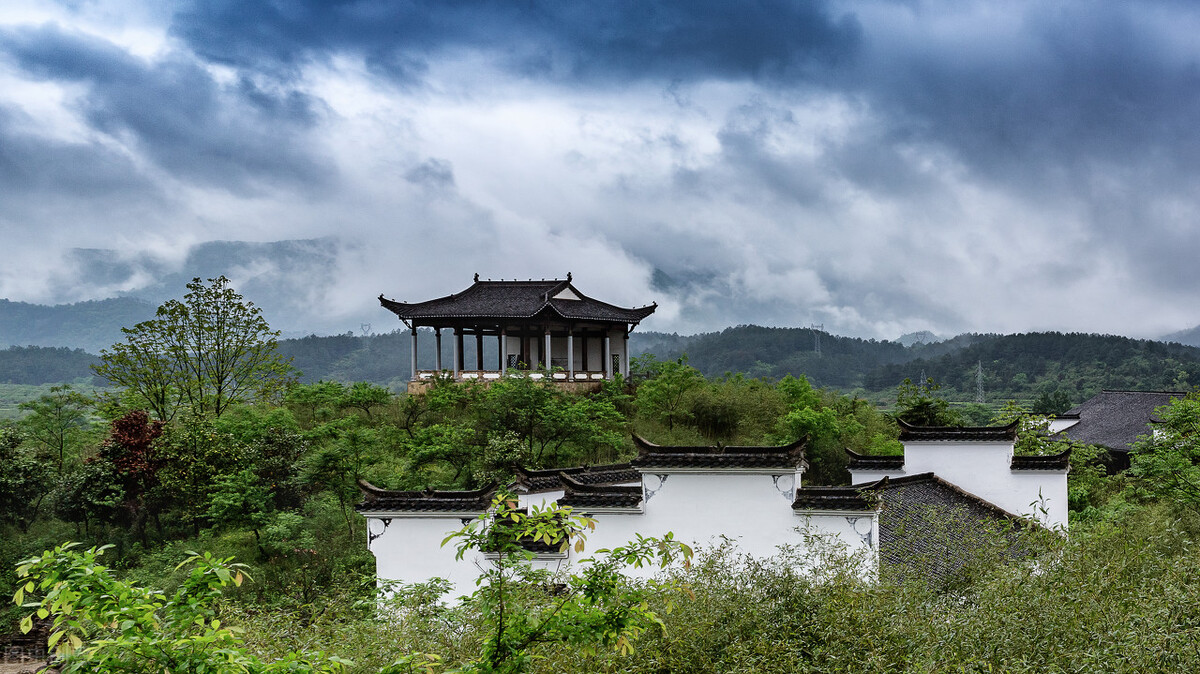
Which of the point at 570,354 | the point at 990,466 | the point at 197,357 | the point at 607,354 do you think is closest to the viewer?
the point at 990,466

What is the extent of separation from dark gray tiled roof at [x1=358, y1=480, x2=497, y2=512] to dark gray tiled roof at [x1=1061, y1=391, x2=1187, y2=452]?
A: 25856mm

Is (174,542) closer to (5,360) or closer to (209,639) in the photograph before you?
(209,639)

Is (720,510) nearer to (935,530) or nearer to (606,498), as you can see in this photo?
(606,498)

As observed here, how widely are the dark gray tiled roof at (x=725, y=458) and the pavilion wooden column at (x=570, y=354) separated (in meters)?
14.0

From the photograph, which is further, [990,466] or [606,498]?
[990,466]

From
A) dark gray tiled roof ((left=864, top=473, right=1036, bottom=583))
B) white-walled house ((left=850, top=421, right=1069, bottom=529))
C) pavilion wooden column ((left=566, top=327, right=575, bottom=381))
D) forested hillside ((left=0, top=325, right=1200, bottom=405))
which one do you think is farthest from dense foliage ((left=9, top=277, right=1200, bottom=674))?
forested hillside ((left=0, top=325, right=1200, bottom=405))

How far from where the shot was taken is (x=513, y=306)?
2323 centimetres

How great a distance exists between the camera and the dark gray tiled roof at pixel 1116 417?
88.6ft

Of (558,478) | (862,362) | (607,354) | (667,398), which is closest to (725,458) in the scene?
(558,478)

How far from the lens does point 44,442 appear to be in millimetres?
15719

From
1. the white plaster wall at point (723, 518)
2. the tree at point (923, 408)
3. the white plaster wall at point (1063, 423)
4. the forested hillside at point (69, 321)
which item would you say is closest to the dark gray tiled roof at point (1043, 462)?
the white plaster wall at point (723, 518)

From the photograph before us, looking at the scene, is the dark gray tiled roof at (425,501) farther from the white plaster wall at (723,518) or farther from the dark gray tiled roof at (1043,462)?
the dark gray tiled roof at (1043,462)

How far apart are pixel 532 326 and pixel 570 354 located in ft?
7.54

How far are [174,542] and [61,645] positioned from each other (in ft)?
44.0
